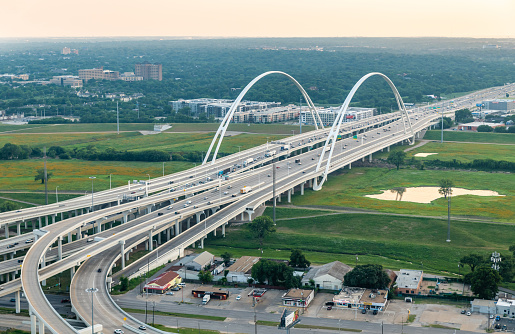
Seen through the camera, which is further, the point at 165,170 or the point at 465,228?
the point at 165,170

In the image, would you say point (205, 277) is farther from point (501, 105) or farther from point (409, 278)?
point (501, 105)

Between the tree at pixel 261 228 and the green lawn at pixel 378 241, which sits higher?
the tree at pixel 261 228

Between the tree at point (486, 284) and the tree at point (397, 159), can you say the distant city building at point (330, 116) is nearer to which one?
Result: the tree at point (397, 159)

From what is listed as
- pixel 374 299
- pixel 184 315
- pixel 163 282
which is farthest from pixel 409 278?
pixel 163 282

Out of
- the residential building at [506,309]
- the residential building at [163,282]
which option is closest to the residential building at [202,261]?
the residential building at [163,282]

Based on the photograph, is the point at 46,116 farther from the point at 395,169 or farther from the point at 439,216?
the point at 439,216

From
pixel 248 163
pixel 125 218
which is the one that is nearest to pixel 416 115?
pixel 248 163
